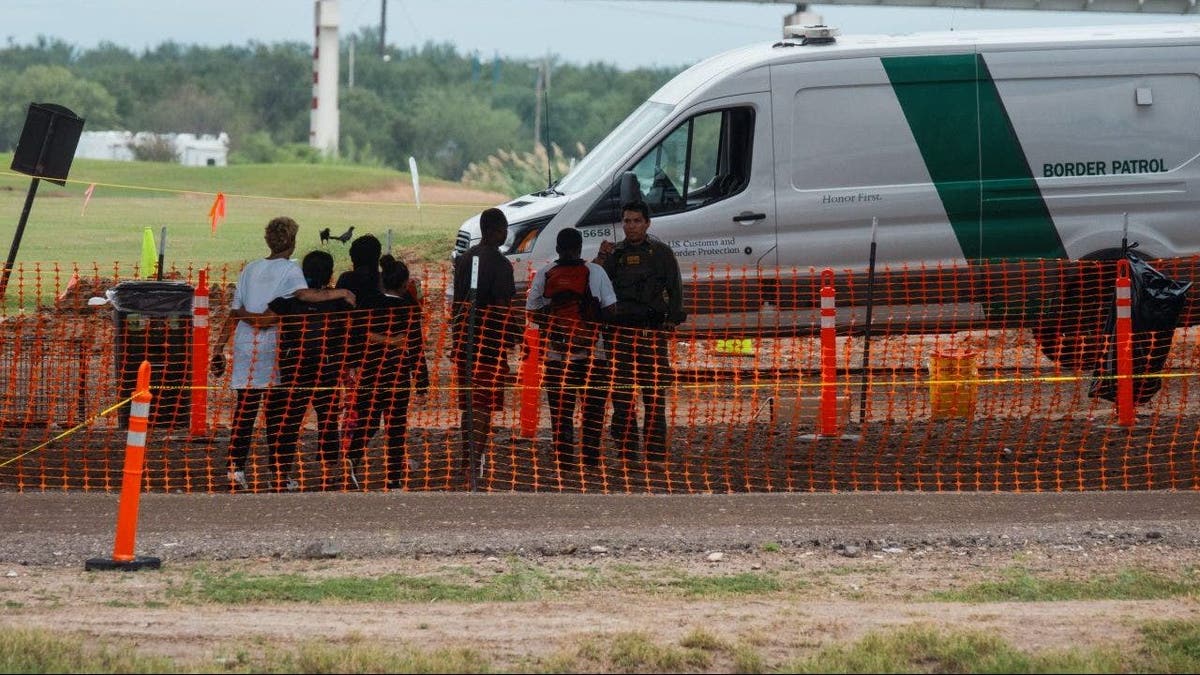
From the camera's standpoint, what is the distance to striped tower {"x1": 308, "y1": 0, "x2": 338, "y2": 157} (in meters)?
59.2

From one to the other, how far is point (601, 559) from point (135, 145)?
70777 millimetres

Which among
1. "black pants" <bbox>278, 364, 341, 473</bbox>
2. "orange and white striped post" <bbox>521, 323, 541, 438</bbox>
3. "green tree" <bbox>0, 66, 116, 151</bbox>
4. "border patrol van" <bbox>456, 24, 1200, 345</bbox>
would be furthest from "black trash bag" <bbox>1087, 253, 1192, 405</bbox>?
"green tree" <bbox>0, 66, 116, 151</bbox>

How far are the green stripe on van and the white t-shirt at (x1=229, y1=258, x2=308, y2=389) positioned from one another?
5.27 metres

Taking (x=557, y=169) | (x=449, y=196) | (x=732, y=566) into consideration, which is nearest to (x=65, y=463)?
(x=732, y=566)

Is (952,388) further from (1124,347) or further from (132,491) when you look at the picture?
(132,491)

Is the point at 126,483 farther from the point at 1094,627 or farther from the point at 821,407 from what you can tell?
the point at 821,407

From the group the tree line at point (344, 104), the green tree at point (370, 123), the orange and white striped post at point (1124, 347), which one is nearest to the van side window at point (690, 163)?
the orange and white striped post at point (1124, 347)

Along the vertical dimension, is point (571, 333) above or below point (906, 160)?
below

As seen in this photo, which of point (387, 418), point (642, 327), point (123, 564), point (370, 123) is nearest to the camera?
point (123, 564)

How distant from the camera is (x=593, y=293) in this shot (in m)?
11.8

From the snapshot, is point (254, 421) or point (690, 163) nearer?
point (254, 421)

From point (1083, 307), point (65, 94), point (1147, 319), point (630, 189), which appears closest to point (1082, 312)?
point (1083, 307)

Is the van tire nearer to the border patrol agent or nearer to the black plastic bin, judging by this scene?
the border patrol agent

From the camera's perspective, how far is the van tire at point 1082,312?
47.3ft
